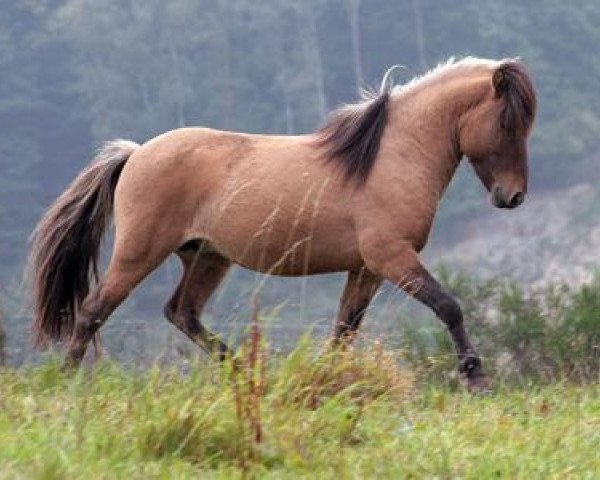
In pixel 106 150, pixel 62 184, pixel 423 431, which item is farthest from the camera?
pixel 62 184

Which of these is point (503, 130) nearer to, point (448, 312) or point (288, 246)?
point (448, 312)

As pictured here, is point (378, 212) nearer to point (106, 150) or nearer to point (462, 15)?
point (106, 150)

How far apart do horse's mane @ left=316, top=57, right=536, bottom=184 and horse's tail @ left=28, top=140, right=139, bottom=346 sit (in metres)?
1.29

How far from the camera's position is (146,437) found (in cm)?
493

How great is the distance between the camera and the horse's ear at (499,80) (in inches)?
333

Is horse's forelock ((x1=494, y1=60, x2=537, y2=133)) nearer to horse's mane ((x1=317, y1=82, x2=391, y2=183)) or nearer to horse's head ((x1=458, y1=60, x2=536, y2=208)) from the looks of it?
horse's head ((x1=458, y1=60, x2=536, y2=208))

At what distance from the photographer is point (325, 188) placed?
8.51 metres

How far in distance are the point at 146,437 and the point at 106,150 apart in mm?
4542

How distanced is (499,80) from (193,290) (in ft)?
6.88

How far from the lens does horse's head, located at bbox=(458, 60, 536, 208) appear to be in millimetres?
8438

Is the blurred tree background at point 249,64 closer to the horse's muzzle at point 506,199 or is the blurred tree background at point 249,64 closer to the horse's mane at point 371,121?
the horse's mane at point 371,121

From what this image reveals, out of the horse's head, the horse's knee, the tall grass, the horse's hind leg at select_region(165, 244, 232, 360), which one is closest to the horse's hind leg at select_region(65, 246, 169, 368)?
the horse's hind leg at select_region(165, 244, 232, 360)

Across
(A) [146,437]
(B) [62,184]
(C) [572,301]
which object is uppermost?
(A) [146,437]

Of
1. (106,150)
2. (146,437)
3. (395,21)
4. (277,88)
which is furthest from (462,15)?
(146,437)
